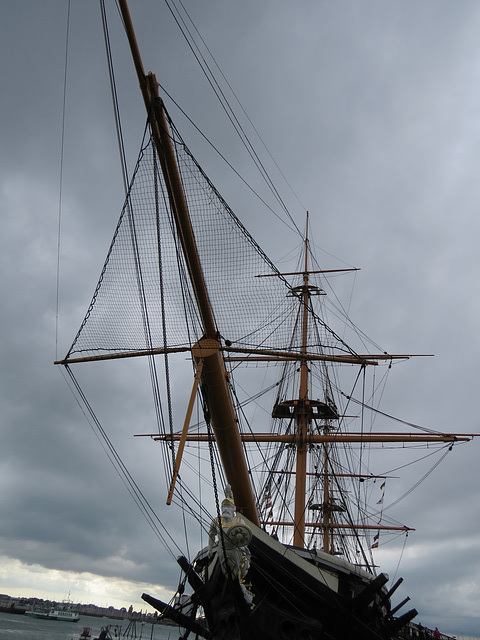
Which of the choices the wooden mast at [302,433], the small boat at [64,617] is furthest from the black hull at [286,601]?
the small boat at [64,617]

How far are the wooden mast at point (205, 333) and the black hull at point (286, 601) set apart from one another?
1.24 m

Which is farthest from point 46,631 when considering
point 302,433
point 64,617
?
point 302,433

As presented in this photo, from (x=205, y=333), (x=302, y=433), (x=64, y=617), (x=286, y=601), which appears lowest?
(x=286, y=601)

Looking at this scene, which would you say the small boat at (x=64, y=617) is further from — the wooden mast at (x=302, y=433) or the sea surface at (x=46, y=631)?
the wooden mast at (x=302, y=433)

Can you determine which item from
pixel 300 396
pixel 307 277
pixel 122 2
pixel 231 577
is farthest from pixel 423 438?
pixel 122 2

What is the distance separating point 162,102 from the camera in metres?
8.11

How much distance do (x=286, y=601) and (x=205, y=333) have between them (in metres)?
5.38

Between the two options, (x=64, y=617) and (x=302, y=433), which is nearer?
(x=302, y=433)

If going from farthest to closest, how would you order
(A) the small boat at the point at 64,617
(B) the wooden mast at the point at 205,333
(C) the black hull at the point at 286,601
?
(A) the small boat at the point at 64,617
(C) the black hull at the point at 286,601
(B) the wooden mast at the point at 205,333

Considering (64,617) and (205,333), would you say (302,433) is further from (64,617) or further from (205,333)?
(64,617)

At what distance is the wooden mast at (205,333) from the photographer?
803 cm

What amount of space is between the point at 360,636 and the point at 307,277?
1716cm

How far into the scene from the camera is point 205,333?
10.0 meters

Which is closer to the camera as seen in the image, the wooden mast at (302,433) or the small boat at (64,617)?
the wooden mast at (302,433)
